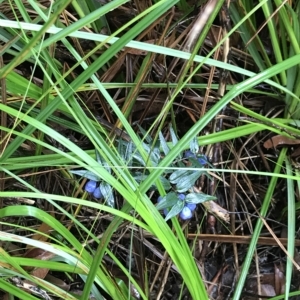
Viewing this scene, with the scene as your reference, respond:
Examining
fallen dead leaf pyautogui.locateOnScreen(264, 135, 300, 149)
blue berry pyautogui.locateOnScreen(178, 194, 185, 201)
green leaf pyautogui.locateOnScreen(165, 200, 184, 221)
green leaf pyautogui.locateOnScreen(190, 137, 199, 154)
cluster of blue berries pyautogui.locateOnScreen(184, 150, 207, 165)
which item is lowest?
green leaf pyautogui.locateOnScreen(165, 200, 184, 221)

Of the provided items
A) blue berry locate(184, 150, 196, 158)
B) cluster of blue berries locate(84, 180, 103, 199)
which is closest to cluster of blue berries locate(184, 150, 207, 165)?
blue berry locate(184, 150, 196, 158)

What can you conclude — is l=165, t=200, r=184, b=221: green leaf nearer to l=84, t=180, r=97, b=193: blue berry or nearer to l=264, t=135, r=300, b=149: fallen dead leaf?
l=84, t=180, r=97, b=193: blue berry

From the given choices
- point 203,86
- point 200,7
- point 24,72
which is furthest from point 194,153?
point 24,72

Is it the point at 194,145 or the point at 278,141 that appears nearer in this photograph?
the point at 194,145

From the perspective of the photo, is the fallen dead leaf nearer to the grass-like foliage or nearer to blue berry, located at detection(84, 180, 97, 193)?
the grass-like foliage

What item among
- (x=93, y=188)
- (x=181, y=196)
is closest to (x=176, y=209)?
(x=181, y=196)

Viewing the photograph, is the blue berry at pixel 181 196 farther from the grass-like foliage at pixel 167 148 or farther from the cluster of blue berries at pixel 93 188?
the cluster of blue berries at pixel 93 188

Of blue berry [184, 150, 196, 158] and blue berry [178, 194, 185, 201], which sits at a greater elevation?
blue berry [184, 150, 196, 158]

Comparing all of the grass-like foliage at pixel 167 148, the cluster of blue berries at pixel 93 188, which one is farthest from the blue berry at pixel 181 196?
the cluster of blue berries at pixel 93 188

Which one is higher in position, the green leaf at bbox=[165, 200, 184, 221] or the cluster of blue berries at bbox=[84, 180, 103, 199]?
the cluster of blue berries at bbox=[84, 180, 103, 199]

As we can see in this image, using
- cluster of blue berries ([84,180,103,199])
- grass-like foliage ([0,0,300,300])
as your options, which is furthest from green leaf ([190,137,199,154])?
cluster of blue berries ([84,180,103,199])

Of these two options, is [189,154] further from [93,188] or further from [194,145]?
[93,188]

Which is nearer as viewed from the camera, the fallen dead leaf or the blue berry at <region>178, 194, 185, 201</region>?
the blue berry at <region>178, 194, 185, 201</region>
